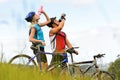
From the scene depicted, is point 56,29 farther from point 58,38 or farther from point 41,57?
point 41,57

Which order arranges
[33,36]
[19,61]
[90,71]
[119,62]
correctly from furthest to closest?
[119,62], [90,71], [33,36], [19,61]

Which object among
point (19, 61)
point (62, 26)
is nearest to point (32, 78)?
point (19, 61)

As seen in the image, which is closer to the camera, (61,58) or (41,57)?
(41,57)

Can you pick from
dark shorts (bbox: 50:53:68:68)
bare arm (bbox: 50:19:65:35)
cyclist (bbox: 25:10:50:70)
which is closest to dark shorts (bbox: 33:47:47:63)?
cyclist (bbox: 25:10:50:70)

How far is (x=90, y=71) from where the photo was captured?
1157cm

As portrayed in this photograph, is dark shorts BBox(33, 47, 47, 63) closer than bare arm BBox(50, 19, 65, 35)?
Yes

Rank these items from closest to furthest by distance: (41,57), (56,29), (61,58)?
(41,57)
(61,58)
(56,29)

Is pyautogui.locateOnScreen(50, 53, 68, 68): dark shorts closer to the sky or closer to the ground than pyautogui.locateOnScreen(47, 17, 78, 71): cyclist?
closer to the ground

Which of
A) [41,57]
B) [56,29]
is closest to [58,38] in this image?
[56,29]

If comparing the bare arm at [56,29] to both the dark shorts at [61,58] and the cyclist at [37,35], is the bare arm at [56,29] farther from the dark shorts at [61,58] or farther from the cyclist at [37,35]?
the dark shorts at [61,58]

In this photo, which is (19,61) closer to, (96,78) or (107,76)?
(96,78)

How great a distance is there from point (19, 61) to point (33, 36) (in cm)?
178

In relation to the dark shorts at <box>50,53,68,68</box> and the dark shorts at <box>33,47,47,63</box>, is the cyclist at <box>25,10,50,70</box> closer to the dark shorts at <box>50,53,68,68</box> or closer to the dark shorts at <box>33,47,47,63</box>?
the dark shorts at <box>33,47,47,63</box>

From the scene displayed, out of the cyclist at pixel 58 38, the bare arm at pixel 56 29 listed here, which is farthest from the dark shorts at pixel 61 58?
the bare arm at pixel 56 29
